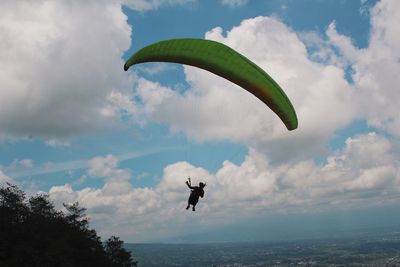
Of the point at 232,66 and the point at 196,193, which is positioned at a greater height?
the point at 232,66

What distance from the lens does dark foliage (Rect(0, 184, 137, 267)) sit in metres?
55.2

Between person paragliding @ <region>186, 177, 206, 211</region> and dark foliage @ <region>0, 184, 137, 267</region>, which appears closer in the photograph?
person paragliding @ <region>186, 177, 206, 211</region>

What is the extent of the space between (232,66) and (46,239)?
1970 inches

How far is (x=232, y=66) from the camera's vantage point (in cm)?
1998

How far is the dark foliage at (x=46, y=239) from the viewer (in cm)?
5517

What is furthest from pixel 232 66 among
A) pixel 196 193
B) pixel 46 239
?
pixel 46 239

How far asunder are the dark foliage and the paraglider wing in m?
42.1

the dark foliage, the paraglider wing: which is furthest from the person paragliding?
the dark foliage

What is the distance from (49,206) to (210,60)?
6927 cm

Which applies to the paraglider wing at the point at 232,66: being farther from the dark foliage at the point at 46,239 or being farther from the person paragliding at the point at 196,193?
the dark foliage at the point at 46,239

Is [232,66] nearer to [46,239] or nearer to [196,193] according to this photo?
[196,193]

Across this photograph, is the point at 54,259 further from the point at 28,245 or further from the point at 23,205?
the point at 23,205

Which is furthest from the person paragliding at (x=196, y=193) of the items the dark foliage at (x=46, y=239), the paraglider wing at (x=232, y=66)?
the dark foliage at (x=46, y=239)

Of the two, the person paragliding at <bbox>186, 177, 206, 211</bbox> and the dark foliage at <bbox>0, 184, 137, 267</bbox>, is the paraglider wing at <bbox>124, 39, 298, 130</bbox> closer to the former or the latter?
the person paragliding at <bbox>186, 177, 206, 211</bbox>
